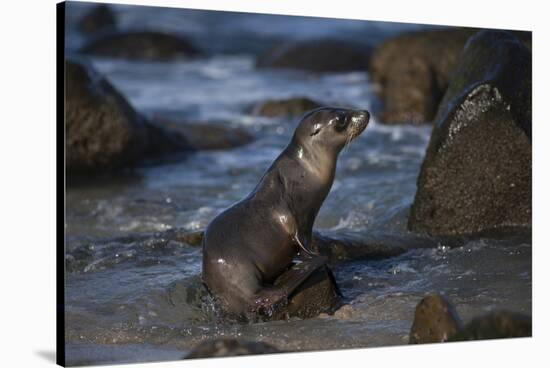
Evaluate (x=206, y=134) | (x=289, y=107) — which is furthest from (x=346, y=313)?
(x=289, y=107)

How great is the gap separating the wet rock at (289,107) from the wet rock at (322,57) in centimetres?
304

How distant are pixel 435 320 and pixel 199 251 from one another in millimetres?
2944

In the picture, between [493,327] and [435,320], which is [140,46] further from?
[493,327]

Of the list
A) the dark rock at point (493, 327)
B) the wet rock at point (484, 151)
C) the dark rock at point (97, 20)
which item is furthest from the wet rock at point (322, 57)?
the dark rock at point (493, 327)

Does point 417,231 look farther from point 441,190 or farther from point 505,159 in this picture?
point 505,159

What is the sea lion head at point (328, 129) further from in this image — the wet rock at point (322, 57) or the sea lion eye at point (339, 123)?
A: the wet rock at point (322, 57)

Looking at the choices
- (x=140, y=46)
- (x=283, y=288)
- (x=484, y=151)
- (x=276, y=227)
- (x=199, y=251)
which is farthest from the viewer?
(x=140, y=46)

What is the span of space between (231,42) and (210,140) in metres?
9.33

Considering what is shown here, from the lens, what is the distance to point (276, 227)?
786cm

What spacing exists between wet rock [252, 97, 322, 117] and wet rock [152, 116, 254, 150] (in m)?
1.22

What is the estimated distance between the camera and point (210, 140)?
1552cm

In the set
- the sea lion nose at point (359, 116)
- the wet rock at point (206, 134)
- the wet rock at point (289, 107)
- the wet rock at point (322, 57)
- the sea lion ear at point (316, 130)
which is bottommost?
the wet rock at point (206, 134)

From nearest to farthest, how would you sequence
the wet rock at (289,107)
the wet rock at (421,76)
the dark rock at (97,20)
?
the wet rock at (421,76) → the wet rock at (289,107) → the dark rock at (97,20)

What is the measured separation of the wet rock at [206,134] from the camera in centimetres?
1534
